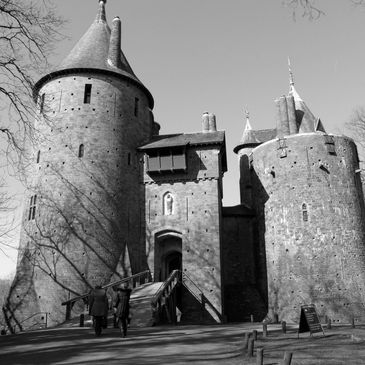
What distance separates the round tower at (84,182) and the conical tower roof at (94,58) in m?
0.07

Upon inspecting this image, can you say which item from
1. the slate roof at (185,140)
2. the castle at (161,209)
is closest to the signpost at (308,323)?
the castle at (161,209)

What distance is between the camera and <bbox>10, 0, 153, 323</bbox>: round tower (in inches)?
847

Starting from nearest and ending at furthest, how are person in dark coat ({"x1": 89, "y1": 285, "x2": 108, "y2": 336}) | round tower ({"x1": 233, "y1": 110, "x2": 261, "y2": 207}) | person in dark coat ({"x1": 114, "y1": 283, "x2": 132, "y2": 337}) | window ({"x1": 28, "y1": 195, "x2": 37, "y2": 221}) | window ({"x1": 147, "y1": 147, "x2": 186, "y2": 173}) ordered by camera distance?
1. person in dark coat ({"x1": 114, "y1": 283, "x2": 132, "y2": 337})
2. person in dark coat ({"x1": 89, "y1": 285, "x2": 108, "y2": 336})
3. window ({"x1": 28, "y1": 195, "x2": 37, "y2": 221})
4. window ({"x1": 147, "y1": 147, "x2": 186, "y2": 173})
5. round tower ({"x1": 233, "y1": 110, "x2": 261, "y2": 207})

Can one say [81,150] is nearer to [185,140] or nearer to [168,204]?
[168,204]

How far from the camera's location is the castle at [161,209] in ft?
72.6

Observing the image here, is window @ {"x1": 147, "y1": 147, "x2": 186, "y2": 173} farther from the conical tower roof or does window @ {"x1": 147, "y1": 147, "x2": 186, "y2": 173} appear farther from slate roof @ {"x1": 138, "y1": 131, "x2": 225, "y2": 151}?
the conical tower roof

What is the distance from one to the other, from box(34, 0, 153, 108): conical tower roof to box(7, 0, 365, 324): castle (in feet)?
0.30

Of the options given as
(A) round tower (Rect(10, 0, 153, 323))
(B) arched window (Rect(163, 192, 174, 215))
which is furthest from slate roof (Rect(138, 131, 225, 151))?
(B) arched window (Rect(163, 192, 174, 215))

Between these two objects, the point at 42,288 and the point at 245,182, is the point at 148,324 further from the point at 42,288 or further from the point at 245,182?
the point at 245,182

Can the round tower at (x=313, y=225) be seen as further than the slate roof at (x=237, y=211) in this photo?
No

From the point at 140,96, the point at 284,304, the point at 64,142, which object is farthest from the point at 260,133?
the point at 64,142

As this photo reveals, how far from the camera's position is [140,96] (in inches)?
1077

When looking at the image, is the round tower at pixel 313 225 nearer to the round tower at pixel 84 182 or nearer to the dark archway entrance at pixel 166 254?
the dark archway entrance at pixel 166 254

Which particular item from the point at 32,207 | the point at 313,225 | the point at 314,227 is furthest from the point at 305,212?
the point at 32,207
